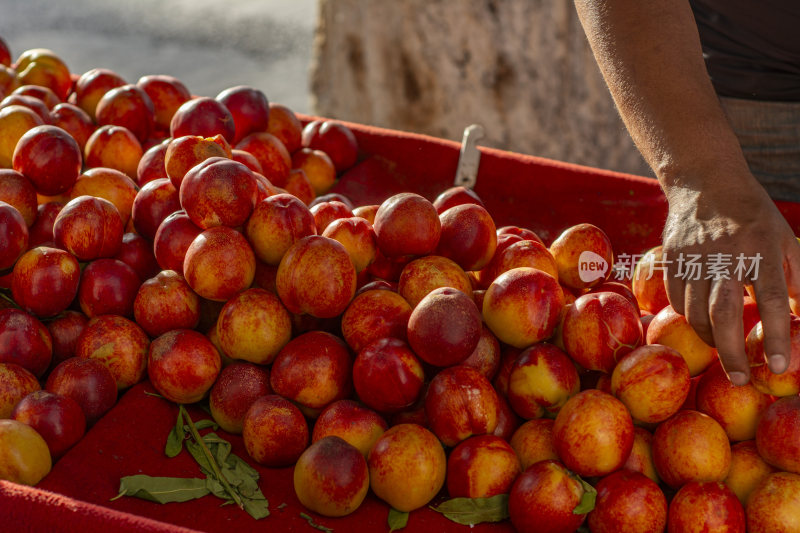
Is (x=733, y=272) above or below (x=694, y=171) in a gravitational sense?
below

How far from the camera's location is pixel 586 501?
1015 mm

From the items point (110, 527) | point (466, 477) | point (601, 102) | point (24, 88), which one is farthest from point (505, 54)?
point (110, 527)

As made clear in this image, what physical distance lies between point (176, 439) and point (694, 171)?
85cm

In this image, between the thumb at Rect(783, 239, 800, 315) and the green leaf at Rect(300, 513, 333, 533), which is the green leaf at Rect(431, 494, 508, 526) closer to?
the green leaf at Rect(300, 513, 333, 533)

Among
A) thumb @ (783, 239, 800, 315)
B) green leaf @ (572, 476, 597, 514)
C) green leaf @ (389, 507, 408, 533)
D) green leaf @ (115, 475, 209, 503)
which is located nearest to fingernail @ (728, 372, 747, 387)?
thumb @ (783, 239, 800, 315)

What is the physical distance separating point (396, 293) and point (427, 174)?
79cm

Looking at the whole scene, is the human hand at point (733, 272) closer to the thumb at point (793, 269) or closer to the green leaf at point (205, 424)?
the thumb at point (793, 269)

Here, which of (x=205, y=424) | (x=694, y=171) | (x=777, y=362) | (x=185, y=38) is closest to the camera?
(x=777, y=362)

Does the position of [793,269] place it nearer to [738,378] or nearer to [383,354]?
[738,378]

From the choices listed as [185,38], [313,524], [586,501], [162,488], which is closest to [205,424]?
[162,488]

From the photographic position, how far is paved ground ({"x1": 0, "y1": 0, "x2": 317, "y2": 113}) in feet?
18.2

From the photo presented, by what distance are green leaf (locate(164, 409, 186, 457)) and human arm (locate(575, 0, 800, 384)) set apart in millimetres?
744

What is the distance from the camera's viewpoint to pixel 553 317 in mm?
1178

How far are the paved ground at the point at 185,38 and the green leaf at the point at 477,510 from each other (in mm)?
4133
